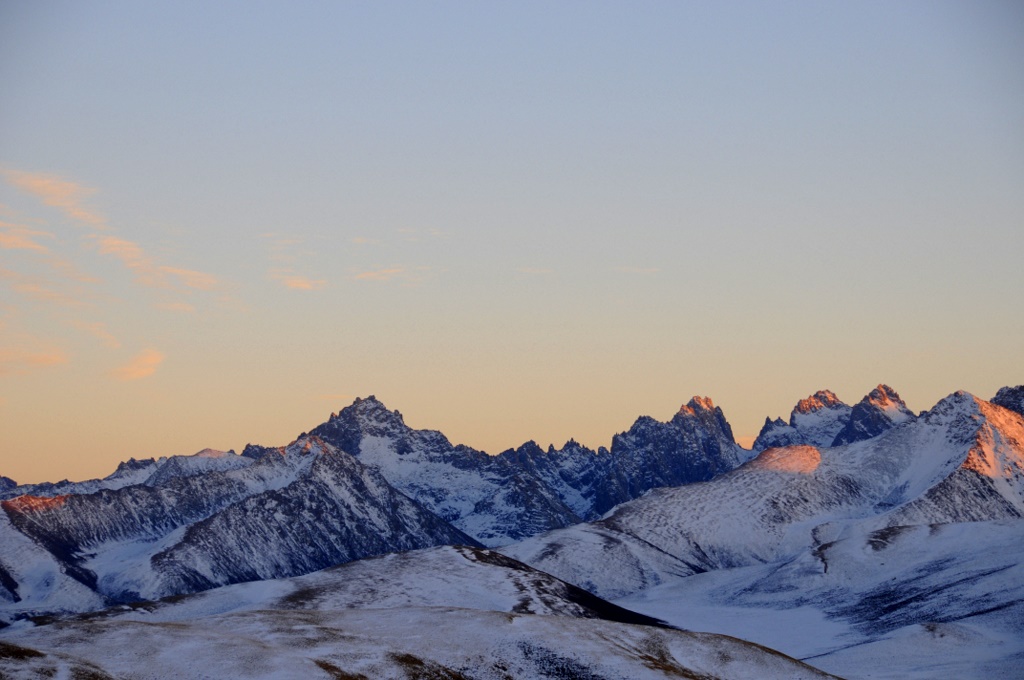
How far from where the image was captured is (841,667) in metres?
188

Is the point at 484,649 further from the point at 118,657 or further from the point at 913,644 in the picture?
the point at 913,644

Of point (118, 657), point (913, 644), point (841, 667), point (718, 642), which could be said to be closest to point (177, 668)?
point (118, 657)

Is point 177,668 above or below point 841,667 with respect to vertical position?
above

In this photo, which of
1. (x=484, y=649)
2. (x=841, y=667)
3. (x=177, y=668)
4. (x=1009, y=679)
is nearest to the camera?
(x=177, y=668)

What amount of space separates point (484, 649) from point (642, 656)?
15833mm

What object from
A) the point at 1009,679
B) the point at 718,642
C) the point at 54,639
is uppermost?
the point at 54,639

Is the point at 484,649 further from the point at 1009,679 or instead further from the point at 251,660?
the point at 1009,679

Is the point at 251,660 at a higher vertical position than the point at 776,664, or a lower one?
higher

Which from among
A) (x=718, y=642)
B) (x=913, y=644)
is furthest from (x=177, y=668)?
(x=913, y=644)

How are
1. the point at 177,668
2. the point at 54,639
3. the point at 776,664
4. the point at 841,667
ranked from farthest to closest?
1. the point at 841,667
2. the point at 776,664
3. the point at 54,639
4. the point at 177,668

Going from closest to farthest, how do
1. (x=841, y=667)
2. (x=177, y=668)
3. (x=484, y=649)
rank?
(x=177, y=668), (x=484, y=649), (x=841, y=667)

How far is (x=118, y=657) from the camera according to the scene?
377ft

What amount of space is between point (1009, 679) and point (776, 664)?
138 ft

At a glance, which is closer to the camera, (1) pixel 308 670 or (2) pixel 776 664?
(1) pixel 308 670
